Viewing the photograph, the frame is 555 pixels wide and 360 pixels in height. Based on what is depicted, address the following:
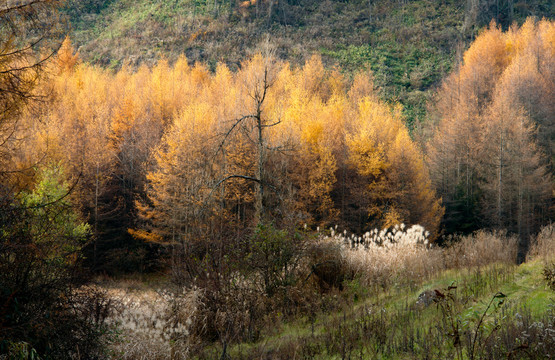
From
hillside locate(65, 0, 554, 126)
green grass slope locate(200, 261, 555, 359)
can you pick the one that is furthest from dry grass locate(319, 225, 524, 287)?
hillside locate(65, 0, 554, 126)

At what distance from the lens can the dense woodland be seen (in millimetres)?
5660

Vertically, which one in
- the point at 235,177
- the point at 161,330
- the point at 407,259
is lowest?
the point at 235,177

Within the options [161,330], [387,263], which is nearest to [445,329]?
[161,330]

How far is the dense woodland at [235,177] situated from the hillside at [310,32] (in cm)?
1379

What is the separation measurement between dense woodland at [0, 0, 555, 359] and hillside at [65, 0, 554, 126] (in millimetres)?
13785

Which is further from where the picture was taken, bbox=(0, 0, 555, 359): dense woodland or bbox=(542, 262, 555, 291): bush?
bbox=(542, 262, 555, 291): bush

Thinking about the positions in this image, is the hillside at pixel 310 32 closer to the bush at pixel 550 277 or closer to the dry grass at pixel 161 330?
the bush at pixel 550 277

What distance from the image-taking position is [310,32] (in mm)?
70938

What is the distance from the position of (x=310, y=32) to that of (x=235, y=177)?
58593mm

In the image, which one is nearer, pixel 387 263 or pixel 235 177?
pixel 387 263

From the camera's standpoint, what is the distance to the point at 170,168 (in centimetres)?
2403

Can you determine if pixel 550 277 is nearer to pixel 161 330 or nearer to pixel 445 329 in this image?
pixel 445 329

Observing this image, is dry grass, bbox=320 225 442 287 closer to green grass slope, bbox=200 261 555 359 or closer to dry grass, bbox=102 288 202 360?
green grass slope, bbox=200 261 555 359

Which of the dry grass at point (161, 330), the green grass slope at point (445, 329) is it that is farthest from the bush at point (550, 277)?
the dry grass at point (161, 330)
